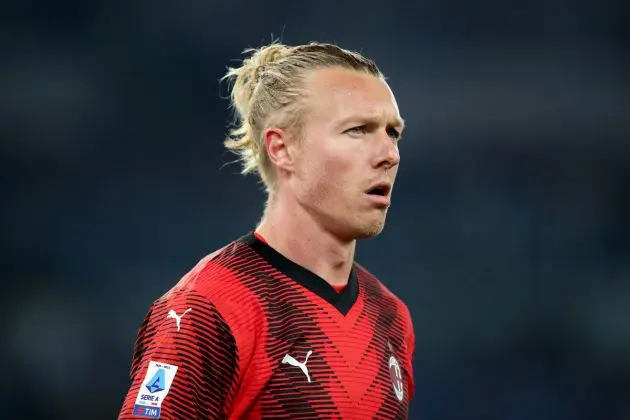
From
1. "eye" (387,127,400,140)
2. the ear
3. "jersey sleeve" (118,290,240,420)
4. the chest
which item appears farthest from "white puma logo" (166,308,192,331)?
"eye" (387,127,400,140)

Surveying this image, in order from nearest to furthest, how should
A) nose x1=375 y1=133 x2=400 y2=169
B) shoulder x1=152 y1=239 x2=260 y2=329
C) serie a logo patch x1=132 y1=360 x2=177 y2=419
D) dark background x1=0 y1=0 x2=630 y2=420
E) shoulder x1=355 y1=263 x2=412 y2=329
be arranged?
1. serie a logo patch x1=132 y1=360 x2=177 y2=419
2. shoulder x1=152 y1=239 x2=260 y2=329
3. nose x1=375 y1=133 x2=400 y2=169
4. shoulder x1=355 y1=263 x2=412 y2=329
5. dark background x1=0 y1=0 x2=630 y2=420

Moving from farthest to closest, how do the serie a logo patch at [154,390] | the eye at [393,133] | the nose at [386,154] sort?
the eye at [393,133]
the nose at [386,154]
the serie a logo patch at [154,390]

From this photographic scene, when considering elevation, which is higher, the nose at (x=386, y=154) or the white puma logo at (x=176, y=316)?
the nose at (x=386, y=154)

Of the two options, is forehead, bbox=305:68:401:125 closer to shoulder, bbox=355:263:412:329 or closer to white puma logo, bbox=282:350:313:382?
shoulder, bbox=355:263:412:329

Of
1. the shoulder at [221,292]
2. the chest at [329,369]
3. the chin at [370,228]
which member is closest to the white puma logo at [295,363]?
the chest at [329,369]

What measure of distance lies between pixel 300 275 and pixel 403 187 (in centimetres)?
342

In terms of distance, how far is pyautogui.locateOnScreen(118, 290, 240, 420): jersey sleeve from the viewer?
6.50 feet

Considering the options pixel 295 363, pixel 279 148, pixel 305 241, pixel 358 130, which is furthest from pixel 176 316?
pixel 358 130

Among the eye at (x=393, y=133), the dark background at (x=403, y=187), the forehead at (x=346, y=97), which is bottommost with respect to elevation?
the dark background at (x=403, y=187)

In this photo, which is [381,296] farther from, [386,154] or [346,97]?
[346,97]

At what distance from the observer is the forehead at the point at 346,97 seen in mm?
2307

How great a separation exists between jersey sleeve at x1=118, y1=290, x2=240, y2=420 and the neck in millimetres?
341

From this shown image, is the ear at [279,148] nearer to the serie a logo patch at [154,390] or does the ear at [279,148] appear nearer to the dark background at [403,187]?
the serie a logo patch at [154,390]

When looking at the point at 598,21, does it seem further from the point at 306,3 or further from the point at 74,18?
the point at 74,18
